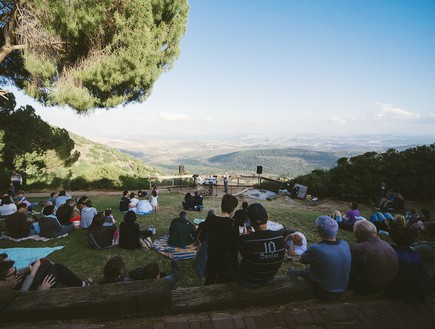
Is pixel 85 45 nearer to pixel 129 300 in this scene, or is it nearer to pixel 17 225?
pixel 17 225

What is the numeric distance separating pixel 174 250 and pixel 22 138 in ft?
52.5

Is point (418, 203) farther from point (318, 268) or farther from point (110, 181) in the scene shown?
point (110, 181)

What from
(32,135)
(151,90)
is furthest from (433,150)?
(32,135)

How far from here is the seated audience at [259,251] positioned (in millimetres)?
2609

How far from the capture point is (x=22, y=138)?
50.0ft

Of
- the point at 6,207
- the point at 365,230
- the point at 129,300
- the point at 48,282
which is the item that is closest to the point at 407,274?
the point at 365,230

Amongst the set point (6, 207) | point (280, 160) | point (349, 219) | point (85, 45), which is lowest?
point (280, 160)

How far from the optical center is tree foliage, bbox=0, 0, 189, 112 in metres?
7.21

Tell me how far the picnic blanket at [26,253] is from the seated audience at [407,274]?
21.8 feet

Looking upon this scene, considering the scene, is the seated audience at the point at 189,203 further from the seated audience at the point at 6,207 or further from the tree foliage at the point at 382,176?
the tree foliage at the point at 382,176

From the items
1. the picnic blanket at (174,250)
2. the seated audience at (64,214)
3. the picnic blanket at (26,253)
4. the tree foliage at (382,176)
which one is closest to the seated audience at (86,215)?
the seated audience at (64,214)

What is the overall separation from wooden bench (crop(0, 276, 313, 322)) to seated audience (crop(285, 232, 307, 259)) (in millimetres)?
2686

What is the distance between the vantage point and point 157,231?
7133 mm

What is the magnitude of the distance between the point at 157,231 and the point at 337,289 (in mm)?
5547
